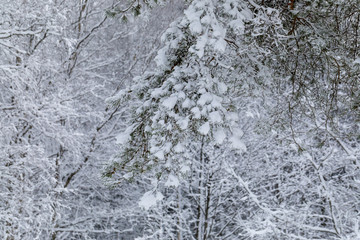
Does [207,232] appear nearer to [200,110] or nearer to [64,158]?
[64,158]

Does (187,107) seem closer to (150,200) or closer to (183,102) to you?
(183,102)

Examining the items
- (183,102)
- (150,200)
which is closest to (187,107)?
(183,102)

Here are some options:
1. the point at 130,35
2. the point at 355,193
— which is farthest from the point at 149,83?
the point at 130,35

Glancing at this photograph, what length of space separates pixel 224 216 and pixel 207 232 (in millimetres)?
1108

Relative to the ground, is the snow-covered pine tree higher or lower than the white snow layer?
higher

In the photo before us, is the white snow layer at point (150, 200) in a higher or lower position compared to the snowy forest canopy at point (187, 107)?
lower

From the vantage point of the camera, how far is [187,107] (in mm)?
2721

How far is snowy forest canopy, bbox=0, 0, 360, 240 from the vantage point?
278 centimetres

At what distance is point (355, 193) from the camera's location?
8.21 m

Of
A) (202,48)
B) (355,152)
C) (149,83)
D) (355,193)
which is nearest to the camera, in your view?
(202,48)

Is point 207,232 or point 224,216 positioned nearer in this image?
point 207,232

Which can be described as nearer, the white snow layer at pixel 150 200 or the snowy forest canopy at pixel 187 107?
the white snow layer at pixel 150 200

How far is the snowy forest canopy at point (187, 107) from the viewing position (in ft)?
9.13

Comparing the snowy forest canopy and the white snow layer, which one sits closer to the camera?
the white snow layer
